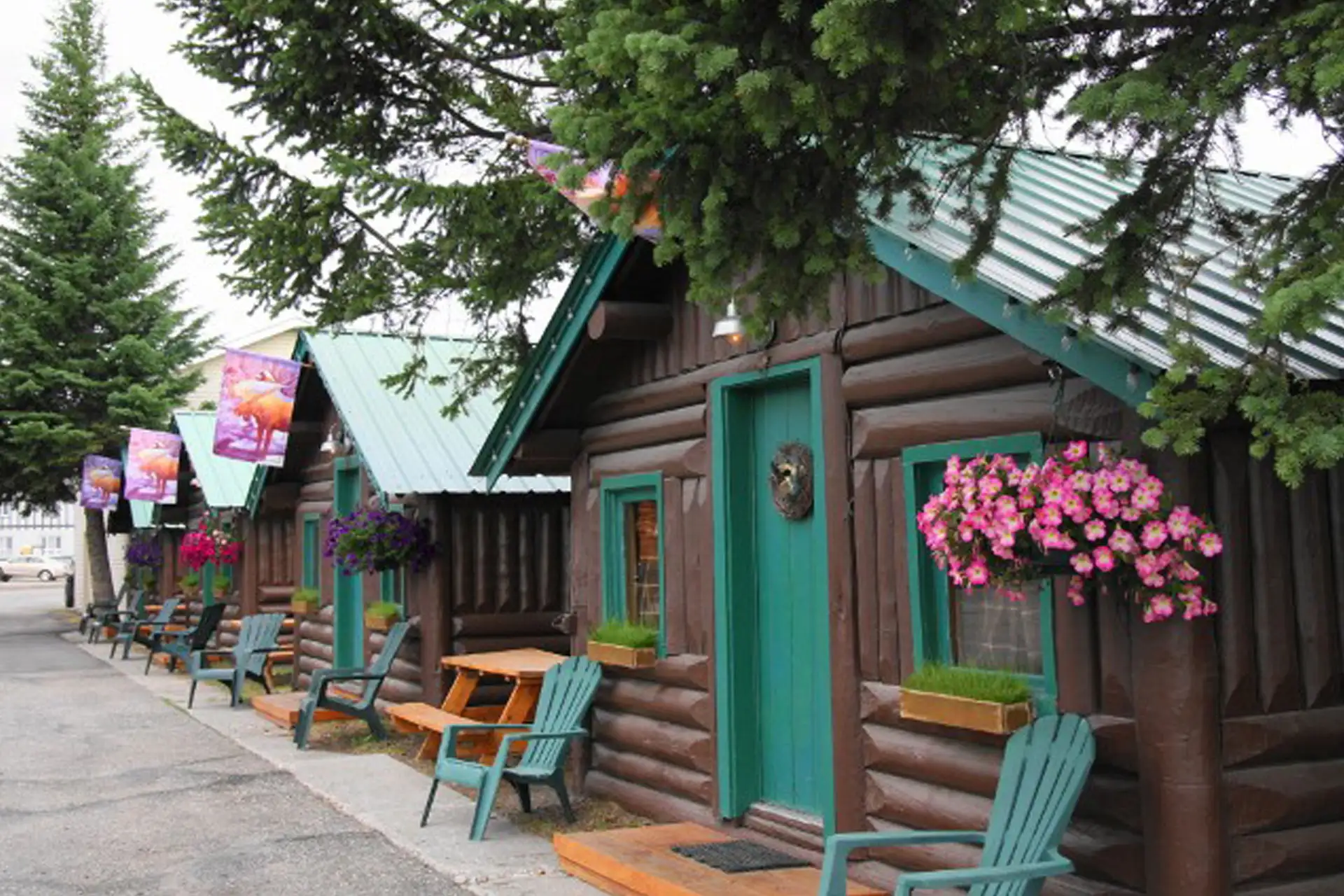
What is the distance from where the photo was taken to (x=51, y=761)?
11.6 metres

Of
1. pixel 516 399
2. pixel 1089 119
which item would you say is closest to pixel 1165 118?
pixel 1089 119

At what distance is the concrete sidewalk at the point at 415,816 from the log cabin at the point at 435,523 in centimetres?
148

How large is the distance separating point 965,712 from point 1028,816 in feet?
1.70

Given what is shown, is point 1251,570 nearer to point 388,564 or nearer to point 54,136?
point 388,564

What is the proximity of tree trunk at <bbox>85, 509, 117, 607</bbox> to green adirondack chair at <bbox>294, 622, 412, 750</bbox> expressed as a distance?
1935cm

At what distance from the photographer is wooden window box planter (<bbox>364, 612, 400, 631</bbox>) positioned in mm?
13203

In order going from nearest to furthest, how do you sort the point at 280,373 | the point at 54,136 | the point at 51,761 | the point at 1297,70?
the point at 1297,70 < the point at 51,761 < the point at 280,373 < the point at 54,136

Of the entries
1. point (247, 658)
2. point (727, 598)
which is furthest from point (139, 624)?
point (727, 598)

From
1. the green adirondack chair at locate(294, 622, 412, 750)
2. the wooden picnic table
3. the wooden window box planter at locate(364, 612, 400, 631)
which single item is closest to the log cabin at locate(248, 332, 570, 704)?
the wooden window box planter at locate(364, 612, 400, 631)

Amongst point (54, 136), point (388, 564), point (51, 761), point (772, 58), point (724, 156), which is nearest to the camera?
point (772, 58)

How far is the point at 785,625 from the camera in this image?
24.4ft

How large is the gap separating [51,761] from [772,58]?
32.6 ft

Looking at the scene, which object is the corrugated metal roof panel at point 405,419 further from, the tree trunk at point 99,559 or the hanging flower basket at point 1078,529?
the tree trunk at point 99,559

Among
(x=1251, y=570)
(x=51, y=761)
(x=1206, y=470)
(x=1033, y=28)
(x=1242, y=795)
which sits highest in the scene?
(x=1033, y=28)
